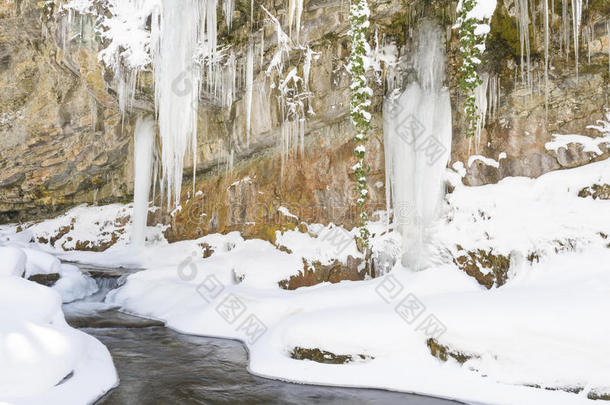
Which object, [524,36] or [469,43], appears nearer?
[469,43]

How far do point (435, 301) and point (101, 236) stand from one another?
1410cm

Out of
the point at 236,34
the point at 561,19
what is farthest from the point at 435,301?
the point at 236,34

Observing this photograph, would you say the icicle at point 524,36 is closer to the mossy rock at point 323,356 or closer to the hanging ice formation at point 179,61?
the mossy rock at point 323,356

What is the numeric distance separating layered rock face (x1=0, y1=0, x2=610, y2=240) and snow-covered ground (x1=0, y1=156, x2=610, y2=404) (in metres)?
0.86

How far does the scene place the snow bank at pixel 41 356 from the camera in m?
3.55

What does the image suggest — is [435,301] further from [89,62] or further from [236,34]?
[89,62]

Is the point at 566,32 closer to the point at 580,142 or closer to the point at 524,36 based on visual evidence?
the point at 524,36

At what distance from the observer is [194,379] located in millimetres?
4902

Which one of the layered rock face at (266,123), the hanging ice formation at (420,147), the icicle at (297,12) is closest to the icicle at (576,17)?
the layered rock face at (266,123)

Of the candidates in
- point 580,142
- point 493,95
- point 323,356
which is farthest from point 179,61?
point 580,142

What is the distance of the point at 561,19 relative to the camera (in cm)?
721

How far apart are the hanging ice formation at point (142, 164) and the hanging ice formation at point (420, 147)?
8.16 metres

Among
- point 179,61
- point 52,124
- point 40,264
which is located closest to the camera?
point 179,61

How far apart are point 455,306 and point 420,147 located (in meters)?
3.64
